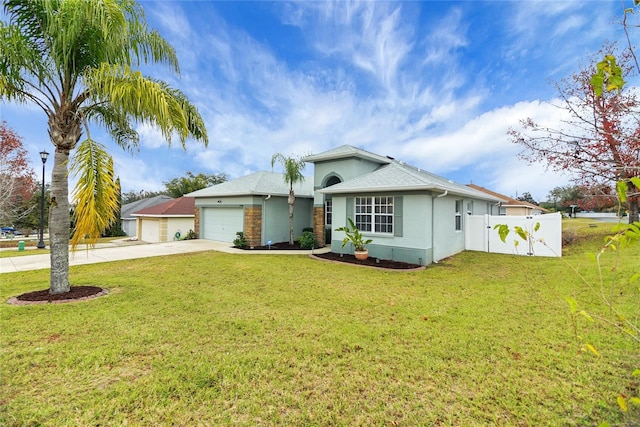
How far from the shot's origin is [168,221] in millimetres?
20328

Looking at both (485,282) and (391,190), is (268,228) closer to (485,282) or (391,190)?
(391,190)

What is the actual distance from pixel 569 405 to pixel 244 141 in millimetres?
22665

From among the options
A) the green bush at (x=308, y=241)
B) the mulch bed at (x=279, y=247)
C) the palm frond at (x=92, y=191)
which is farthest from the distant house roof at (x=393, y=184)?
the palm frond at (x=92, y=191)

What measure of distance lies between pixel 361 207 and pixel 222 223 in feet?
31.6

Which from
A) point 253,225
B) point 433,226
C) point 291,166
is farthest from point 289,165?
point 433,226

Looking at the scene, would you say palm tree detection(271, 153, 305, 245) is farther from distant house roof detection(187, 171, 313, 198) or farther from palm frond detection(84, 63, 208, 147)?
palm frond detection(84, 63, 208, 147)

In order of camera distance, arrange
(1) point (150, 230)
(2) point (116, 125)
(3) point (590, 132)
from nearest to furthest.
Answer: (3) point (590, 132) → (2) point (116, 125) → (1) point (150, 230)

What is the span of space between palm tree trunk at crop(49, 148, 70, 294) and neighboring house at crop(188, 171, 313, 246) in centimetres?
928

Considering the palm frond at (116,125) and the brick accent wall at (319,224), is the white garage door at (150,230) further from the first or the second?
the palm frond at (116,125)

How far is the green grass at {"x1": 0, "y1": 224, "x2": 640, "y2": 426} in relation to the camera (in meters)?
2.98

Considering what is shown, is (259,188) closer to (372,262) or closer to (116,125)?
(372,262)

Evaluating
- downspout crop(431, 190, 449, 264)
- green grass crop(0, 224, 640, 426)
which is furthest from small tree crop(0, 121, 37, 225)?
downspout crop(431, 190, 449, 264)

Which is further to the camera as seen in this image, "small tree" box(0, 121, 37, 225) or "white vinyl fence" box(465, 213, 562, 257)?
"small tree" box(0, 121, 37, 225)

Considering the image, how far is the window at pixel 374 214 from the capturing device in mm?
11852
